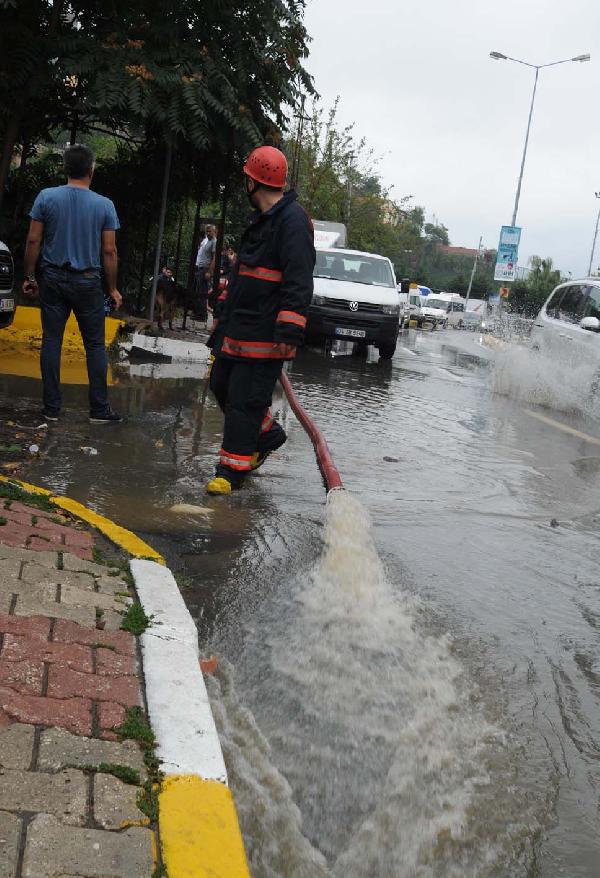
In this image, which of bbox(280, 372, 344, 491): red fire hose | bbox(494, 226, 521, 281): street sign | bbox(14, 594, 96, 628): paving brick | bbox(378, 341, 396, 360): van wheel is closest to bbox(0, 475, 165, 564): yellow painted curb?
bbox(14, 594, 96, 628): paving brick

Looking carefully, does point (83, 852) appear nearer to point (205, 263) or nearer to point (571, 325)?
point (571, 325)

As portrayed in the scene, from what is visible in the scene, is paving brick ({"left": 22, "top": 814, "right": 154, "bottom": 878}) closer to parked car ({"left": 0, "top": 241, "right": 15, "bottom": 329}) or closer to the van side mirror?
parked car ({"left": 0, "top": 241, "right": 15, "bottom": 329})

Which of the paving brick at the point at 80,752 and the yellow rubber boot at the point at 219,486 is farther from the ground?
the yellow rubber boot at the point at 219,486

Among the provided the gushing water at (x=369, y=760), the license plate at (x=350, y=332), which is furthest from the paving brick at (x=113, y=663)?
the license plate at (x=350, y=332)

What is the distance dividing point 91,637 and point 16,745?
0.75m

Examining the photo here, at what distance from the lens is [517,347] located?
15.6 metres

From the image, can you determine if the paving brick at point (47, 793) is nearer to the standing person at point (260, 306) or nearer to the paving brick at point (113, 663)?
the paving brick at point (113, 663)

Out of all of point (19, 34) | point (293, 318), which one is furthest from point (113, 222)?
point (19, 34)

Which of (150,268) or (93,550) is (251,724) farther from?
(150,268)

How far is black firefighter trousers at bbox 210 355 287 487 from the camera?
18.3 ft

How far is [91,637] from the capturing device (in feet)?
10.2

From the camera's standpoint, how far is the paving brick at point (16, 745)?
2303 millimetres

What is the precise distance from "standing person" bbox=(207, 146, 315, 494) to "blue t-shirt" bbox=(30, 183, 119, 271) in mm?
1778

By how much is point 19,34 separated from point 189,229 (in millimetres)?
13277
